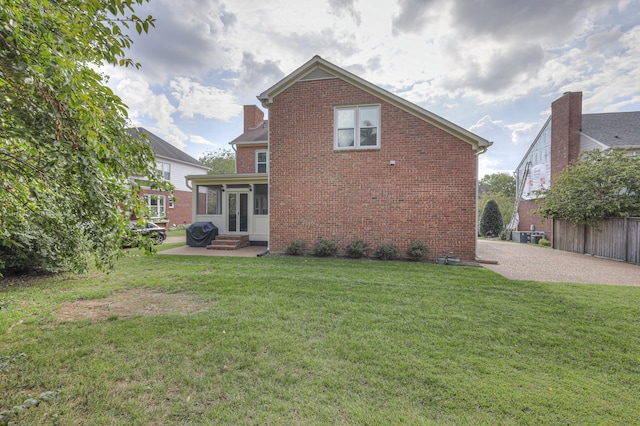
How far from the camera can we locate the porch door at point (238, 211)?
12742mm

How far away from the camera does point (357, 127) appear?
9.70 meters

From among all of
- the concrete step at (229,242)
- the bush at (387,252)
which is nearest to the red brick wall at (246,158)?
the concrete step at (229,242)

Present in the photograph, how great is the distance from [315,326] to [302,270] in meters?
3.47

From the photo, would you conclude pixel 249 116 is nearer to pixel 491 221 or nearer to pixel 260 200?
pixel 260 200

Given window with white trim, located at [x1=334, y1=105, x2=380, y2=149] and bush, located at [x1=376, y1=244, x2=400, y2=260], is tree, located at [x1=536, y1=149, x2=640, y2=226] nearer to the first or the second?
bush, located at [x1=376, y1=244, x2=400, y2=260]

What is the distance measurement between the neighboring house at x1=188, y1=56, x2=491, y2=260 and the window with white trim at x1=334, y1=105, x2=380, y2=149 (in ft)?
0.12

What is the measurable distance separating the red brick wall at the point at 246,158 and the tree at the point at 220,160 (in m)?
27.2

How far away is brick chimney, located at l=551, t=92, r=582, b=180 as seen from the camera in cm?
1606

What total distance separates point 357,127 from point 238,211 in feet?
22.5

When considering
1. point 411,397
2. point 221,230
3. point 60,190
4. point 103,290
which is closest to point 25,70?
point 60,190

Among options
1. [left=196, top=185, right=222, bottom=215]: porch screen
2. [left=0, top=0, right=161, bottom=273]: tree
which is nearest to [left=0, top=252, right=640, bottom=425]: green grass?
[left=0, top=0, right=161, bottom=273]: tree

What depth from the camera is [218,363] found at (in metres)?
2.92

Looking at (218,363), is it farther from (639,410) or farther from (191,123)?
(191,123)

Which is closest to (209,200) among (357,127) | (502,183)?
(357,127)
